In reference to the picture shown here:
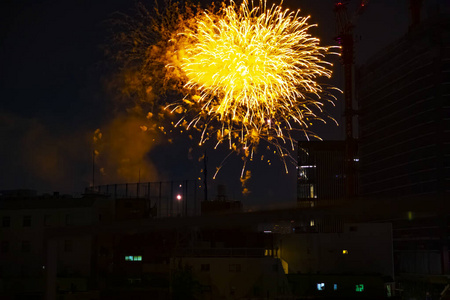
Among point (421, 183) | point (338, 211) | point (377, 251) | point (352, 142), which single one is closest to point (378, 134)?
point (421, 183)

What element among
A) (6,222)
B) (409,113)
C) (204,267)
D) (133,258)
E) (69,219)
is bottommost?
(204,267)

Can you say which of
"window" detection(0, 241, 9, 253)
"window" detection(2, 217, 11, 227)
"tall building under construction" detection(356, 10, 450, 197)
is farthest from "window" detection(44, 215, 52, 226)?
"tall building under construction" detection(356, 10, 450, 197)

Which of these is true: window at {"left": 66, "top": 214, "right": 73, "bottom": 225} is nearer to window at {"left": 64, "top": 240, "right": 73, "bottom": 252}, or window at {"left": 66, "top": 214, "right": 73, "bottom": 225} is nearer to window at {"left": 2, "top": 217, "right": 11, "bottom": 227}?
window at {"left": 64, "top": 240, "right": 73, "bottom": 252}

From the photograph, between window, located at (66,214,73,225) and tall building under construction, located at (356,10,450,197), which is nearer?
window, located at (66,214,73,225)

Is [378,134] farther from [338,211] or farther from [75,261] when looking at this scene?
[338,211]

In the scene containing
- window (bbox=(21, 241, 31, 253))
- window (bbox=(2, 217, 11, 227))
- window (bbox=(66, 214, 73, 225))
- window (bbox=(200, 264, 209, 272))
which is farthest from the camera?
window (bbox=(2, 217, 11, 227))

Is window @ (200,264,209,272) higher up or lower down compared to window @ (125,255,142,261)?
lower down

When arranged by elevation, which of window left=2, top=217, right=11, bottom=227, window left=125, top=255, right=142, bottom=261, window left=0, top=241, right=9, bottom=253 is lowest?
window left=125, top=255, right=142, bottom=261

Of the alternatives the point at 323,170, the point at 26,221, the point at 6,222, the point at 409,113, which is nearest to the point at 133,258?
the point at 26,221

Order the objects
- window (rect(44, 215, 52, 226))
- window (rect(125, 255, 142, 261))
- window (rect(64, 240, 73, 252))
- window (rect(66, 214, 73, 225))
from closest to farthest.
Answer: window (rect(64, 240, 73, 252)) → window (rect(66, 214, 73, 225)) → window (rect(44, 215, 52, 226)) → window (rect(125, 255, 142, 261))

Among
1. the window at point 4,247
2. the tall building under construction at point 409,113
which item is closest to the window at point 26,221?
the window at point 4,247

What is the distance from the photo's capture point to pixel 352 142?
61.9 metres

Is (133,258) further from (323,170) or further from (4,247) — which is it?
(323,170)

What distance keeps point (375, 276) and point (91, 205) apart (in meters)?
19.2
